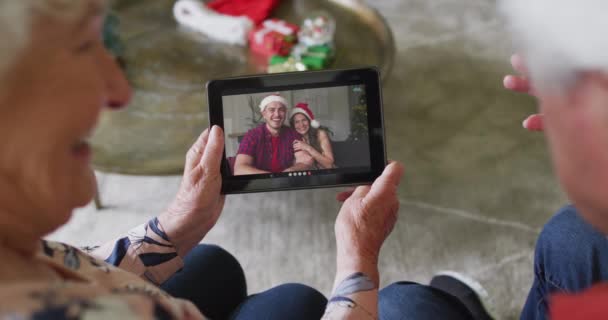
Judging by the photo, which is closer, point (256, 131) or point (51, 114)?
point (51, 114)

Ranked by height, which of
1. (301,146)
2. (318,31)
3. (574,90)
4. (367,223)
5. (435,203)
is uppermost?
(318,31)

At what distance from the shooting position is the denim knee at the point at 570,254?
0.90 metres

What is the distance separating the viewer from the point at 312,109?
3.52ft

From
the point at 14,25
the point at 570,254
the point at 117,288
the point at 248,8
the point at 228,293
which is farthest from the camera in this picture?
the point at 248,8

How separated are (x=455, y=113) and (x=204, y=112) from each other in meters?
0.81

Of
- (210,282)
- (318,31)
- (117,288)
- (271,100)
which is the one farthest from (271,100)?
(318,31)

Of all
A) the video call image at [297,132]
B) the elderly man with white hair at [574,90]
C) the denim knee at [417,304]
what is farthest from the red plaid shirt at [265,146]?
the elderly man with white hair at [574,90]

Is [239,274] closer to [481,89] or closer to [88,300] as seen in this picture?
[88,300]

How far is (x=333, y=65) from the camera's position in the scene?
1613 mm

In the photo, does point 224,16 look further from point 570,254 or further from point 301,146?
point 570,254

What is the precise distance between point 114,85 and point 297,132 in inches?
20.8

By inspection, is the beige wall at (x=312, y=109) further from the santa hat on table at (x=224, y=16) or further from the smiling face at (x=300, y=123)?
the santa hat on table at (x=224, y=16)

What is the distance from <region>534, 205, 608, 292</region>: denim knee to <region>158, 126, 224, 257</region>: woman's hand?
1.85 ft

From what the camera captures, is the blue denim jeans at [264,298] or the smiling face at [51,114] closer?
the smiling face at [51,114]
